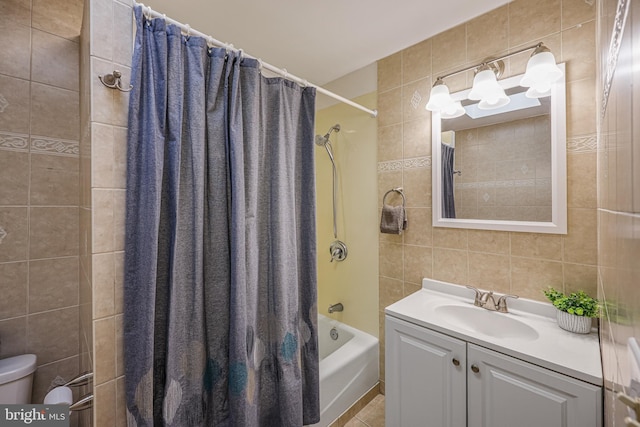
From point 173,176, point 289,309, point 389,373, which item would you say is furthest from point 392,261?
point 173,176

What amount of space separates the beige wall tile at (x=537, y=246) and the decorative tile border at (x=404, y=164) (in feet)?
2.11

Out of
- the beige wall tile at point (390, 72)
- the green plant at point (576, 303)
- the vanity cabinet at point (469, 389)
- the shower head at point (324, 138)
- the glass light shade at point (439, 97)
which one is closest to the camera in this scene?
the vanity cabinet at point (469, 389)

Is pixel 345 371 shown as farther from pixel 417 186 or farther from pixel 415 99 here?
pixel 415 99

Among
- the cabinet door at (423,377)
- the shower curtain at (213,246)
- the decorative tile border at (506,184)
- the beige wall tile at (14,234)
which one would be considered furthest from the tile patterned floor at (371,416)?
the beige wall tile at (14,234)

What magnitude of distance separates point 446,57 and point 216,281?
180 cm

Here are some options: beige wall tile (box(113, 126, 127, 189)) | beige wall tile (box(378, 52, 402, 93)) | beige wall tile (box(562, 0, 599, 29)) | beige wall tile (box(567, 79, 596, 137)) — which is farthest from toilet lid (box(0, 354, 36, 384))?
beige wall tile (box(562, 0, 599, 29))

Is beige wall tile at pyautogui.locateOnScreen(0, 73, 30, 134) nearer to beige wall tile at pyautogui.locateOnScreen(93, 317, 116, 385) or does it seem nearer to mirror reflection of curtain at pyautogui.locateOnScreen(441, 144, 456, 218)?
beige wall tile at pyautogui.locateOnScreen(93, 317, 116, 385)

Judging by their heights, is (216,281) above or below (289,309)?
above

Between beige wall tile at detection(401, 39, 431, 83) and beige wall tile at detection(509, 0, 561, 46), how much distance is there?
436 mm

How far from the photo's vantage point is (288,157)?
1.26m

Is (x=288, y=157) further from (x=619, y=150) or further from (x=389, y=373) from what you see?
(x=389, y=373)

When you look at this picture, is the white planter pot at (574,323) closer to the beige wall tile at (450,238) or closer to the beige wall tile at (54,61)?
the beige wall tile at (450,238)

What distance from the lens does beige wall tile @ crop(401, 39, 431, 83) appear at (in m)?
1.67

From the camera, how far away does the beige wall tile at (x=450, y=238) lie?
1.54m
